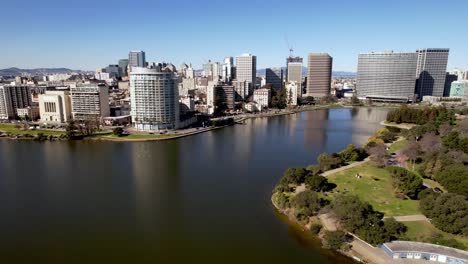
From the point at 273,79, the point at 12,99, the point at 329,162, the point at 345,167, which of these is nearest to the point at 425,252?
the point at 329,162

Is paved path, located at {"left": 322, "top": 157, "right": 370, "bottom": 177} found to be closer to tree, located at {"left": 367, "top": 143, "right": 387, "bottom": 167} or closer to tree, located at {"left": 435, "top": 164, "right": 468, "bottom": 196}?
tree, located at {"left": 367, "top": 143, "right": 387, "bottom": 167}

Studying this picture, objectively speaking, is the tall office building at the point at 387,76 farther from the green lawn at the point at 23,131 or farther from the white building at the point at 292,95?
the green lawn at the point at 23,131

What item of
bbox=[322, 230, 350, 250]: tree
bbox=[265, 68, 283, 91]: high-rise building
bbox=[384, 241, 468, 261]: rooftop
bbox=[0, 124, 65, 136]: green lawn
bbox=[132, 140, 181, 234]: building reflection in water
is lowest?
bbox=[132, 140, 181, 234]: building reflection in water

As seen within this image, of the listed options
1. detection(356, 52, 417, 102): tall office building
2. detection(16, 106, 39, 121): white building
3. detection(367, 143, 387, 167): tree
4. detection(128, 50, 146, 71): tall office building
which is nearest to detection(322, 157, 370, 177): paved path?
detection(367, 143, 387, 167): tree

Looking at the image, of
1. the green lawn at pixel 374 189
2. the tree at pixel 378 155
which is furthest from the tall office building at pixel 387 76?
the green lawn at pixel 374 189

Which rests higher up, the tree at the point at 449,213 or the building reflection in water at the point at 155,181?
the tree at the point at 449,213

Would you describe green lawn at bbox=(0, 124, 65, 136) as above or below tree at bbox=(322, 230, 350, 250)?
below

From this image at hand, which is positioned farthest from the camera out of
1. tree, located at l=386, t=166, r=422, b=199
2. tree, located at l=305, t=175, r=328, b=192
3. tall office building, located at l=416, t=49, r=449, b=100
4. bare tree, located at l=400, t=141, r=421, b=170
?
tall office building, located at l=416, t=49, r=449, b=100
